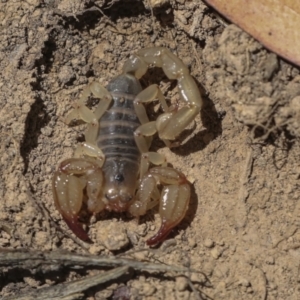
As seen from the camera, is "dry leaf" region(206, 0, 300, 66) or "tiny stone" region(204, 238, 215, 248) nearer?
"dry leaf" region(206, 0, 300, 66)

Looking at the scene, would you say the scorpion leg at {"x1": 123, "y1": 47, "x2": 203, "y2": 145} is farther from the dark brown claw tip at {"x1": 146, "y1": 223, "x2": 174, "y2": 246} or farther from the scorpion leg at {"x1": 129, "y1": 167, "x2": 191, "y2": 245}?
the dark brown claw tip at {"x1": 146, "y1": 223, "x2": 174, "y2": 246}

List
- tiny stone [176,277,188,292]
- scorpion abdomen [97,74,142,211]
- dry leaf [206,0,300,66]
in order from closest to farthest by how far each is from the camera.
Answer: dry leaf [206,0,300,66] < tiny stone [176,277,188,292] < scorpion abdomen [97,74,142,211]

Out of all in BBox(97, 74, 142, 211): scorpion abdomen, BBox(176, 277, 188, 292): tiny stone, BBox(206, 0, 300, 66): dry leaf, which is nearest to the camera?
BBox(206, 0, 300, 66): dry leaf

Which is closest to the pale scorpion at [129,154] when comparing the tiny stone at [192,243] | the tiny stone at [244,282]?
the tiny stone at [192,243]

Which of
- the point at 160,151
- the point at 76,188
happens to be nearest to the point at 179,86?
the point at 160,151

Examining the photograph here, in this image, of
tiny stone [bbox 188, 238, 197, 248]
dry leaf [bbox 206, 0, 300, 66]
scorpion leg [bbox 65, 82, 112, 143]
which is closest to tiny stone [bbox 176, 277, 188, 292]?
tiny stone [bbox 188, 238, 197, 248]
